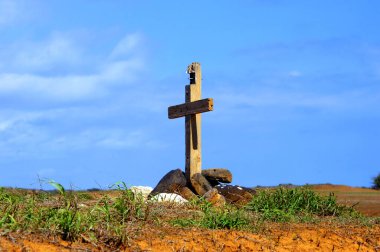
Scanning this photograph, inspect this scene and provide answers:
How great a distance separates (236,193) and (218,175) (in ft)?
4.71

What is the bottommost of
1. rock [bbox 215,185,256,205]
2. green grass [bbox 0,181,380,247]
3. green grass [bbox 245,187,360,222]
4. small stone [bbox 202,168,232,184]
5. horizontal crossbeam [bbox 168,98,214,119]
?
green grass [bbox 0,181,380,247]

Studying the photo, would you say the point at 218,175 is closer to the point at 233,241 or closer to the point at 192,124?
the point at 192,124

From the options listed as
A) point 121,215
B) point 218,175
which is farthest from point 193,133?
point 121,215

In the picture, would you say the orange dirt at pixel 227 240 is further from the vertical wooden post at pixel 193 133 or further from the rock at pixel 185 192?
the vertical wooden post at pixel 193 133

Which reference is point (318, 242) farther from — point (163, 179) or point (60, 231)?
point (163, 179)

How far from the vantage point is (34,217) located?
639cm

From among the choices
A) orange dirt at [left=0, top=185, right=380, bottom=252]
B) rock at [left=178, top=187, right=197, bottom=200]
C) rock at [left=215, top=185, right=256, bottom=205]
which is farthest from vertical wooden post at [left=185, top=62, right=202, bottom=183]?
orange dirt at [left=0, top=185, right=380, bottom=252]

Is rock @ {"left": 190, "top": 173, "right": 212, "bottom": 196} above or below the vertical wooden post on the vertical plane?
below

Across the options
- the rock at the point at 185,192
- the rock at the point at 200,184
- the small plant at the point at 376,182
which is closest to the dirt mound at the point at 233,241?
the rock at the point at 185,192

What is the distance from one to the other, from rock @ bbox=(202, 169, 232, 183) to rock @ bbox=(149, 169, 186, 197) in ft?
2.10

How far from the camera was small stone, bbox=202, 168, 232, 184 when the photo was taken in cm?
1692

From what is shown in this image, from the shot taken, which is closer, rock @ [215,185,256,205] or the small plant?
rock @ [215,185,256,205]

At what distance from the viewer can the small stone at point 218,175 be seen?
55.5 feet

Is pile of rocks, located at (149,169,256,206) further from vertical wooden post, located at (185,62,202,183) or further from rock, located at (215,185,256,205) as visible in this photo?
vertical wooden post, located at (185,62,202,183)
